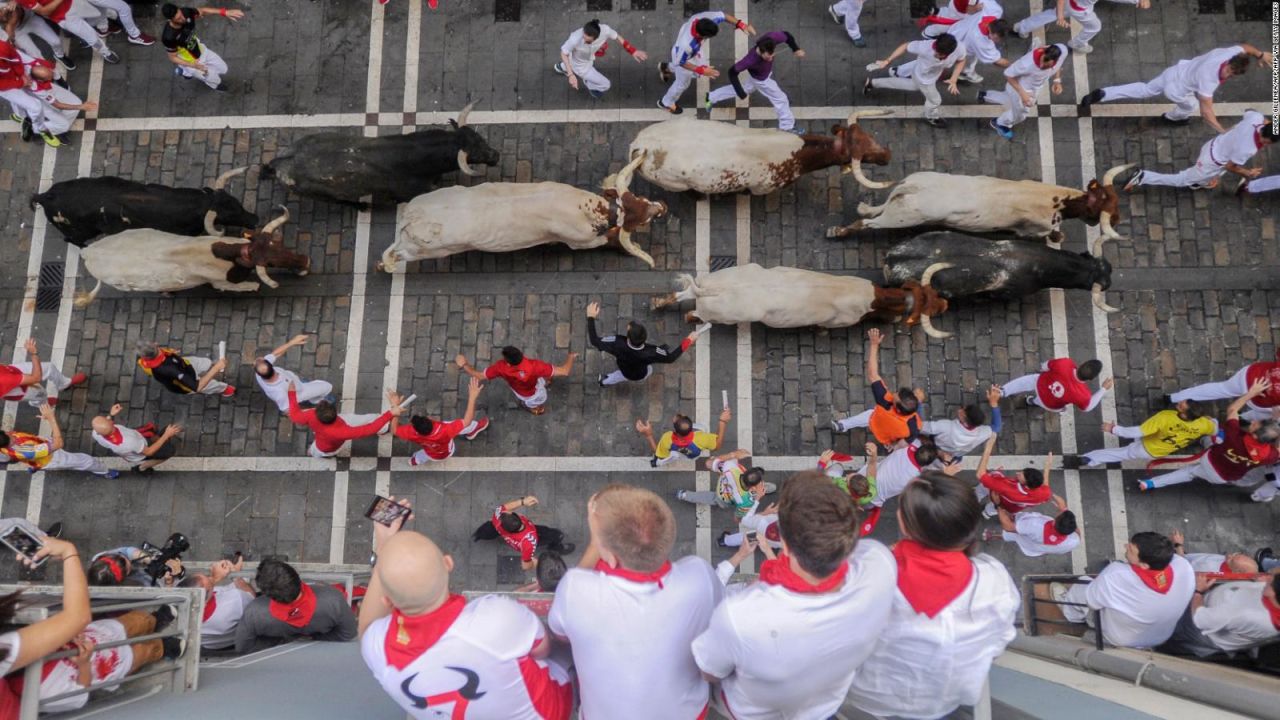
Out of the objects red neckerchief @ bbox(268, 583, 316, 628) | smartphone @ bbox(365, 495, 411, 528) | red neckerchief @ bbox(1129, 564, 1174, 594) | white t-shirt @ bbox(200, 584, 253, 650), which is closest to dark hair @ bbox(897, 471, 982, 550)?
red neckerchief @ bbox(1129, 564, 1174, 594)

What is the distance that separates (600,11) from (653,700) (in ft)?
32.6

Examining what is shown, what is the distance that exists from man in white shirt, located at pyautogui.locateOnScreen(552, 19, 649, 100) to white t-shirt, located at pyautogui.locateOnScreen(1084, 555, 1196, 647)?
26.4 ft

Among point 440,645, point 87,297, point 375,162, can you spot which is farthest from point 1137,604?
point 87,297

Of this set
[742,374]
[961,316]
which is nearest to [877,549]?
[742,374]

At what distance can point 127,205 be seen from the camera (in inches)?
372

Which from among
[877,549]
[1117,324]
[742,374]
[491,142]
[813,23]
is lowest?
[877,549]

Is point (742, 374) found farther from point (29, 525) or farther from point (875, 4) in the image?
point (29, 525)

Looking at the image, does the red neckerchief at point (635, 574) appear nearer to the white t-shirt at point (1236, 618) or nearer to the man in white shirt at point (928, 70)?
the white t-shirt at point (1236, 618)

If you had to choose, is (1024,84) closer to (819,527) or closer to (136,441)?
(819,527)

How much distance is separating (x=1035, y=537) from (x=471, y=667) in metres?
6.84

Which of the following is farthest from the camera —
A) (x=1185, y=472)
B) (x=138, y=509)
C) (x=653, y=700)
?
(x=138, y=509)

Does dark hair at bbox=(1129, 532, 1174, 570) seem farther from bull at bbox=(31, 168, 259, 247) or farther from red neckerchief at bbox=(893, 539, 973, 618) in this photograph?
bull at bbox=(31, 168, 259, 247)

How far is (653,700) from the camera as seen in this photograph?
435 cm

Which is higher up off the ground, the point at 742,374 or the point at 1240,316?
the point at 1240,316
